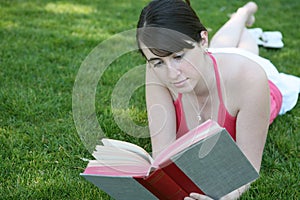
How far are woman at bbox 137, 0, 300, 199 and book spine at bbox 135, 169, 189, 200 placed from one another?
0.18ft

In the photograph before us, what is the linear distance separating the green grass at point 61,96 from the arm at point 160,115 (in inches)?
11.9

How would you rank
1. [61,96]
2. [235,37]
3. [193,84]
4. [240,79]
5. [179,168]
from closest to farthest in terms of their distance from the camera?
[179,168], [193,84], [240,79], [61,96], [235,37]

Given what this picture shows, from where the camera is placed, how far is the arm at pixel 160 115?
1.92 meters

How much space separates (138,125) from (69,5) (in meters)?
2.47

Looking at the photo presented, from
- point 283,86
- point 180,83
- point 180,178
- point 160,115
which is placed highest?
point 180,83

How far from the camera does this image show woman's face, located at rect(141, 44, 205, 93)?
1.60 meters

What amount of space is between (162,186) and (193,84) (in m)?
0.42

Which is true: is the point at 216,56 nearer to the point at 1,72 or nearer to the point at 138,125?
the point at 138,125

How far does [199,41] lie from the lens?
1678 millimetres

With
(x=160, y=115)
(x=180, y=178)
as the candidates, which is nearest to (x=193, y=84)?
(x=160, y=115)

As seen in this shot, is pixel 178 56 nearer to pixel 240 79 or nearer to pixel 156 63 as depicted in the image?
pixel 156 63

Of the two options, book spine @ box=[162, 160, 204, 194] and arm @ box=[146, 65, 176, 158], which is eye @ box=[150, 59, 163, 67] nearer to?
arm @ box=[146, 65, 176, 158]

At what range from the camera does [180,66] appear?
63.1 inches

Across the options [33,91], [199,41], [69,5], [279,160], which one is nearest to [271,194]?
[279,160]
